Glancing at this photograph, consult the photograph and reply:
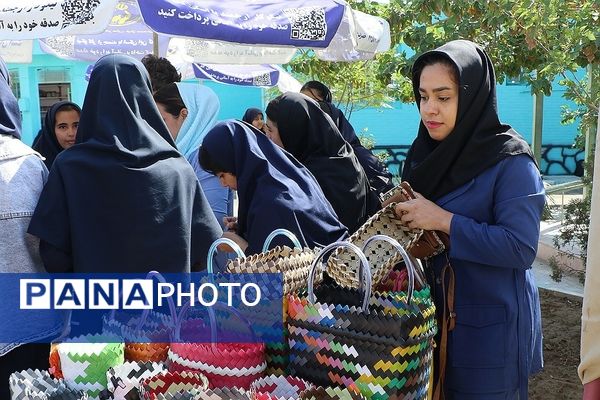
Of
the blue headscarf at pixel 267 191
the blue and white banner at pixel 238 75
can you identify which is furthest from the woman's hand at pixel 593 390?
the blue and white banner at pixel 238 75

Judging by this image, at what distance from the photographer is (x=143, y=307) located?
1.97 m

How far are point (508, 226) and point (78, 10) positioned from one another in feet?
9.62

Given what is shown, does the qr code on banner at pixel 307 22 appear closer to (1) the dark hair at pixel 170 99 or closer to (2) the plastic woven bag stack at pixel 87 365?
(1) the dark hair at pixel 170 99

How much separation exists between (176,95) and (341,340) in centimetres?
263

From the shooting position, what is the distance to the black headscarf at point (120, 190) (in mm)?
2324

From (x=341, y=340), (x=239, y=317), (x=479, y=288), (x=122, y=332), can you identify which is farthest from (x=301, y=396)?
(x=479, y=288)

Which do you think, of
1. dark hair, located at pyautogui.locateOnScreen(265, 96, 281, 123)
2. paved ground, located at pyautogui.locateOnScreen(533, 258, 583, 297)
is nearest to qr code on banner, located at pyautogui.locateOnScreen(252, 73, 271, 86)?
paved ground, located at pyautogui.locateOnScreen(533, 258, 583, 297)

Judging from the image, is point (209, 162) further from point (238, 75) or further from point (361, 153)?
point (238, 75)

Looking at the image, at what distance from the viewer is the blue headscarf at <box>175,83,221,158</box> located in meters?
4.30

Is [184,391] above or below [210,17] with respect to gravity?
below

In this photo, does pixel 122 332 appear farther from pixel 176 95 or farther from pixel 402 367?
pixel 176 95

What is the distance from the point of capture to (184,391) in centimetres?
159

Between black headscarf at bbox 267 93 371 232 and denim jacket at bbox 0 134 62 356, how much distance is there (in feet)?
5.37

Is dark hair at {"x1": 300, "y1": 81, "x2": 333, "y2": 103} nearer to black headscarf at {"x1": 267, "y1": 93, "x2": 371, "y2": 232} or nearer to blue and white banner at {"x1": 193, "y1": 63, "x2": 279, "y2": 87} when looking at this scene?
black headscarf at {"x1": 267, "y1": 93, "x2": 371, "y2": 232}
